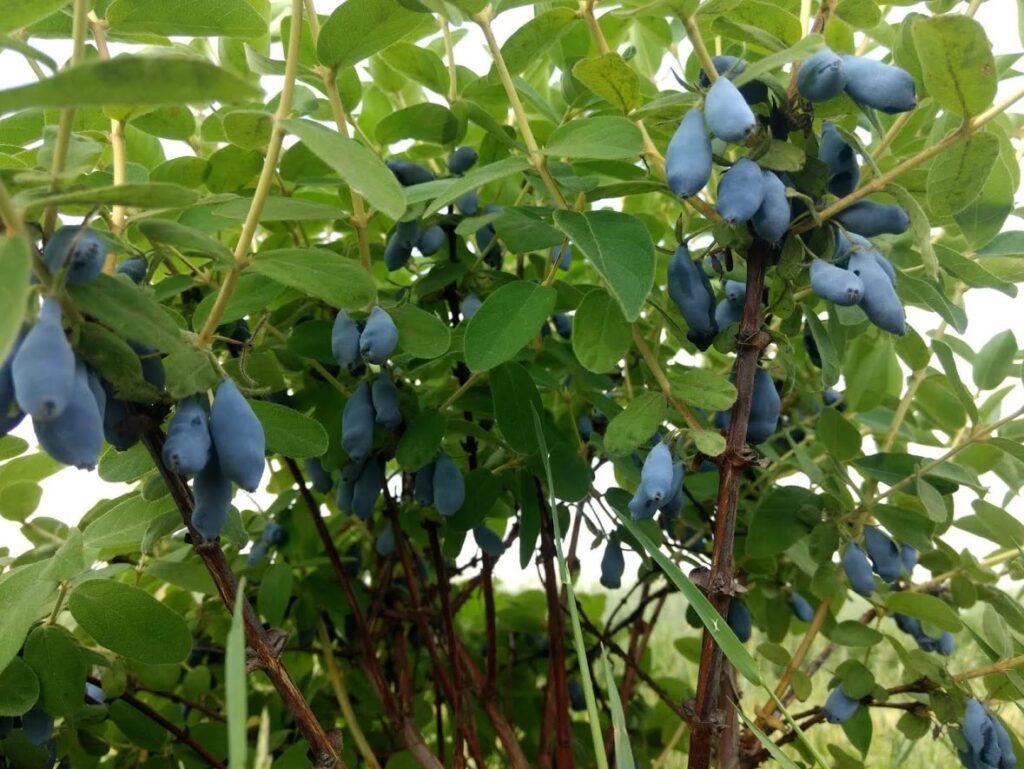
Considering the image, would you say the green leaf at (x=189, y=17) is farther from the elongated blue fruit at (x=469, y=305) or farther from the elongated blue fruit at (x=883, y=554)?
the elongated blue fruit at (x=883, y=554)

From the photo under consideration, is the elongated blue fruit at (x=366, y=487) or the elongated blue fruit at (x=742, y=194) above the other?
the elongated blue fruit at (x=742, y=194)

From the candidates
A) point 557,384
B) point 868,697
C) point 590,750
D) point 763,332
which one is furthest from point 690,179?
point 590,750

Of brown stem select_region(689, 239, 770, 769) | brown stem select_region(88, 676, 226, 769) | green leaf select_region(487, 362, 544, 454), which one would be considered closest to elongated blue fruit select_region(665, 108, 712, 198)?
brown stem select_region(689, 239, 770, 769)

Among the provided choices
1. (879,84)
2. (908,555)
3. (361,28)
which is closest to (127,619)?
(361,28)

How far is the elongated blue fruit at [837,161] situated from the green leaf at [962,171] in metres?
0.07

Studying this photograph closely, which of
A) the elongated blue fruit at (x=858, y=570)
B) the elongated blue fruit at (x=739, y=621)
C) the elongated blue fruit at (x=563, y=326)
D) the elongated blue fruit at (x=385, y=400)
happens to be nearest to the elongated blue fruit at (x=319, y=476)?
the elongated blue fruit at (x=385, y=400)

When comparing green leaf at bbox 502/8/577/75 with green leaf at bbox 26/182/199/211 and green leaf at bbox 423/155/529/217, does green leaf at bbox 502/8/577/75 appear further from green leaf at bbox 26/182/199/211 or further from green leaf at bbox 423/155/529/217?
green leaf at bbox 26/182/199/211

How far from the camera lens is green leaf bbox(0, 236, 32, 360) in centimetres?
48

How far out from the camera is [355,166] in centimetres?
65

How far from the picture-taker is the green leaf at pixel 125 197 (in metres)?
0.55

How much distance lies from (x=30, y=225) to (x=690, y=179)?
42cm

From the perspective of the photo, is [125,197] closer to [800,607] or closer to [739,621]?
[739,621]

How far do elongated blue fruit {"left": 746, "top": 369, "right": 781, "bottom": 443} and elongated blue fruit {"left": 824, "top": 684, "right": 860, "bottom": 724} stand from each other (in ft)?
1.35

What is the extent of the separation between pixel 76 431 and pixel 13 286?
9 centimetres
